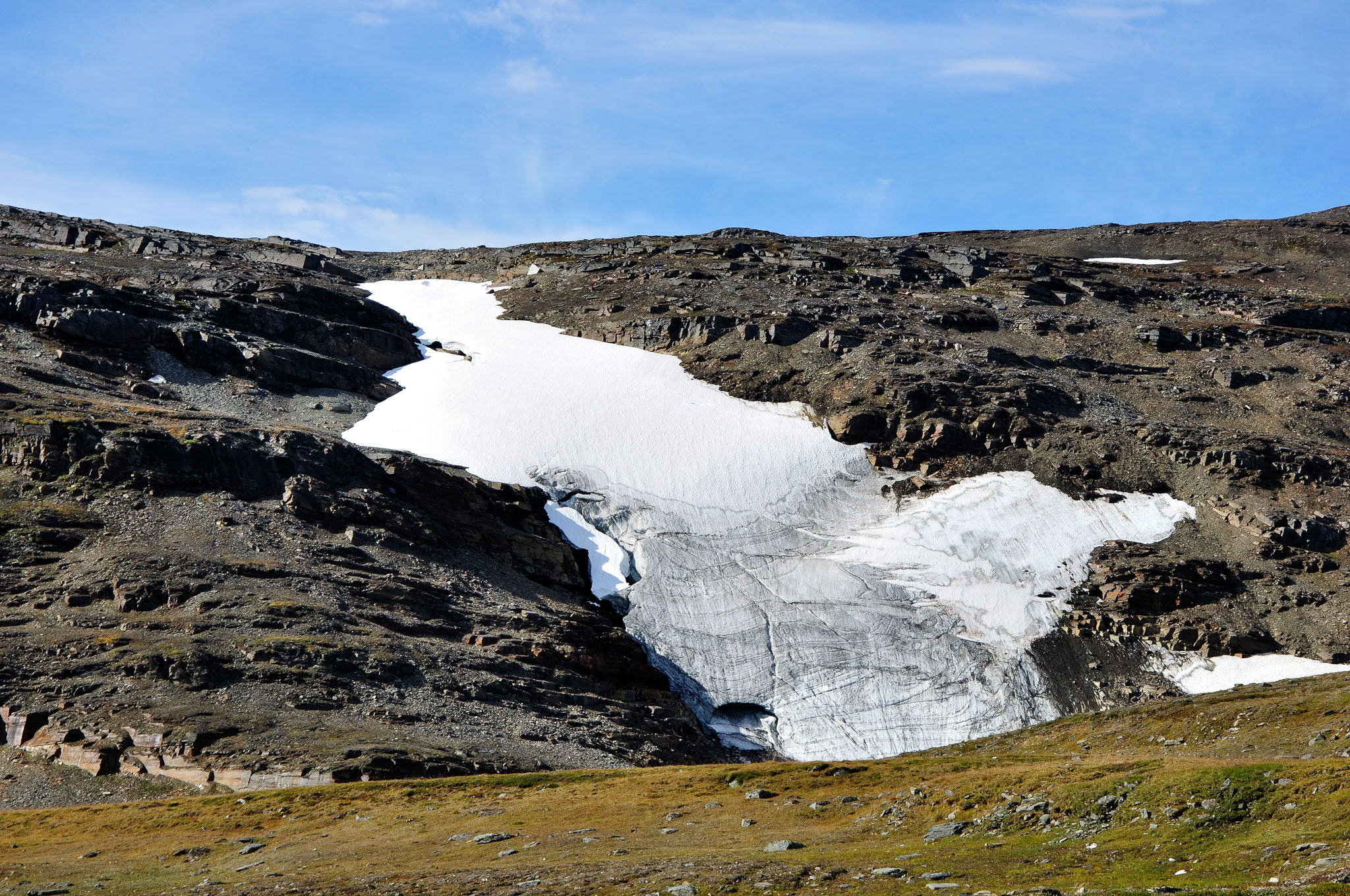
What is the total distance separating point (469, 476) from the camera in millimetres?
64188

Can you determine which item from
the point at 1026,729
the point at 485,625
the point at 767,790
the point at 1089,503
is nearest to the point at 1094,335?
the point at 1089,503

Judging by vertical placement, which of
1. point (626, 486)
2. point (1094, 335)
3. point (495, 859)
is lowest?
point (495, 859)

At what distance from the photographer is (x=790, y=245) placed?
124m

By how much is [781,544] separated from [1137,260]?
3514 inches

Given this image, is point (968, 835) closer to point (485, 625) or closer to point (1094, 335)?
point (485, 625)

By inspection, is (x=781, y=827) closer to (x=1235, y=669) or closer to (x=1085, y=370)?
(x=1235, y=669)

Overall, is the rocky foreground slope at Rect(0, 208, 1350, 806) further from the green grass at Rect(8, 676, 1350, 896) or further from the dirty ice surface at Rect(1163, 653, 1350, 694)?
the green grass at Rect(8, 676, 1350, 896)

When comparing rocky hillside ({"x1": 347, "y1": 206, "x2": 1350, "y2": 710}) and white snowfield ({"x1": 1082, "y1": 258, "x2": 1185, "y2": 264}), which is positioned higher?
white snowfield ({"x1": 1082, "y1": 258, "x2": 1185, "y2": 264})

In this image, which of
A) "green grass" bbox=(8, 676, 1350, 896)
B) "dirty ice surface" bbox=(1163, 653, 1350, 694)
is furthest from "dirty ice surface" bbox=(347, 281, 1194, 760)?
"green grass" bbox=(8, 676, 1350, 896)

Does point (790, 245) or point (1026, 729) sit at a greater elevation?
point (790, 245)

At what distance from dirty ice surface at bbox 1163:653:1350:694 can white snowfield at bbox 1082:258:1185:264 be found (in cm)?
8021

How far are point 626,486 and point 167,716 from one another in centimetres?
3633

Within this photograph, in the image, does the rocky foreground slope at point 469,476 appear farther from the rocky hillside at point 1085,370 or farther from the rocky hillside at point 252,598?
the rocky hillside at point 1085,370

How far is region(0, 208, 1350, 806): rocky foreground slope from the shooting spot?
40.1 meters
